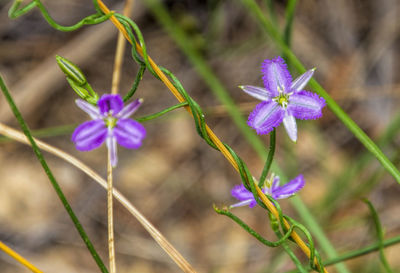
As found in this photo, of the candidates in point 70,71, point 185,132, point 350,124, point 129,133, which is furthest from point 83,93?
point 185,132

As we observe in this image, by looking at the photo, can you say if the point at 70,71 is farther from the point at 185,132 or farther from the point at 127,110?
the point at 185,132

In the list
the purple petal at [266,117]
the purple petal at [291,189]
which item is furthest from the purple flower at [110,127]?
the purple petal at [291,189]

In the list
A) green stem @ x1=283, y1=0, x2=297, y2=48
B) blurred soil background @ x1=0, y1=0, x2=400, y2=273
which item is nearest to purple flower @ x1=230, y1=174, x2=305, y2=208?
green stem @ x1=283, y1=0, x2=297, y2=48

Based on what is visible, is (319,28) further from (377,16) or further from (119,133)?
(119,133)

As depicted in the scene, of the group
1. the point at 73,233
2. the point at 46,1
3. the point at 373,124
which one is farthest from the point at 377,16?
the point at 73,233

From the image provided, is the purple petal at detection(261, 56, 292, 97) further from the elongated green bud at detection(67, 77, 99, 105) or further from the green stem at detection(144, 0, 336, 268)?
the green stem at detection(144, 0, 336, 268)

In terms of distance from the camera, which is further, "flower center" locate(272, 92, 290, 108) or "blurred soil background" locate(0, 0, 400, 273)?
"blurred soil background" locate(0, 0, 400, 273)

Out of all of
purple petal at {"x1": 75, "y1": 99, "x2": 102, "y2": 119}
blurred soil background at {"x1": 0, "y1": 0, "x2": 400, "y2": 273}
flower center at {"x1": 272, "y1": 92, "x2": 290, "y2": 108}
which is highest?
blurred soil background at {"x1": 0, "y1": 0, "x2": 400, "y2": 273}
